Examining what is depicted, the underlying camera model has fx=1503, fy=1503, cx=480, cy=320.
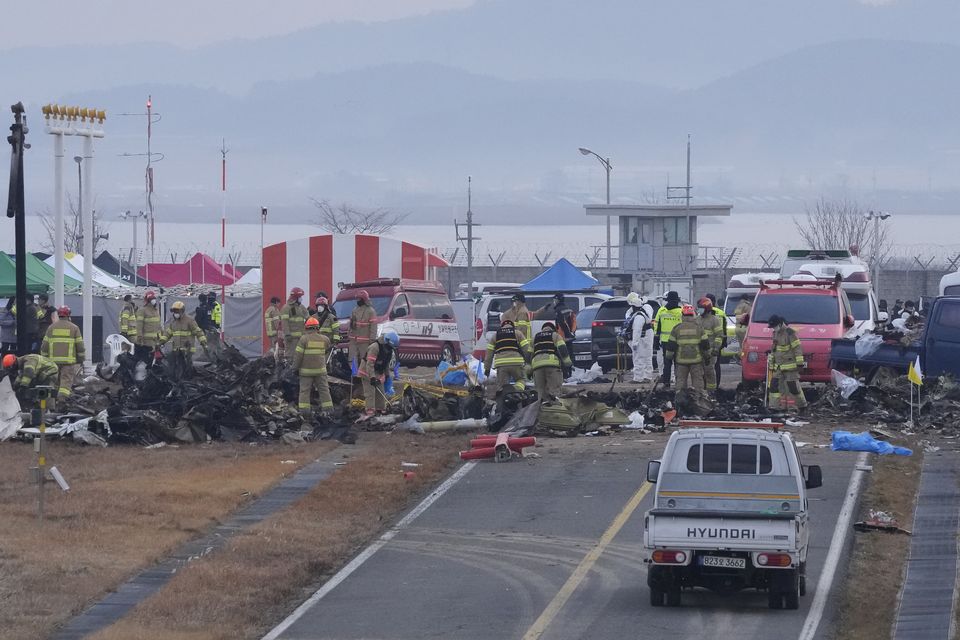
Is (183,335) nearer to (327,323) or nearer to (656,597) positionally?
(327,323)

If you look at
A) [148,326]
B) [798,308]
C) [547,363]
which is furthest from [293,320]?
[798,308]

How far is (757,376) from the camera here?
84.1 ft

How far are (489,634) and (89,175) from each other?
2119 cm

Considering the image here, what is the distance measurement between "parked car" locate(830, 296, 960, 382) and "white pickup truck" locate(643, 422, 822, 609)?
1218 cm

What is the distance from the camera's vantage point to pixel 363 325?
1022 inches

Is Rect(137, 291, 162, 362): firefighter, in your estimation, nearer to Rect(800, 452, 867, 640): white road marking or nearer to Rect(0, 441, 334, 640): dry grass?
Rect(0, 441, 334, 640): dry grass

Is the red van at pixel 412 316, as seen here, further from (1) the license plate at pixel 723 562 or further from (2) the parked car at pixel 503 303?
(1) the license plate at pixel 723 562

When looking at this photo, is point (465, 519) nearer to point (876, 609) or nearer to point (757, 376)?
point (876, 609)

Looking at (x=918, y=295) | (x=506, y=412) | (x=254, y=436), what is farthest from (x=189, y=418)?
(x=918, y=295)

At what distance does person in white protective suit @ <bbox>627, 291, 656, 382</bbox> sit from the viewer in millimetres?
29719

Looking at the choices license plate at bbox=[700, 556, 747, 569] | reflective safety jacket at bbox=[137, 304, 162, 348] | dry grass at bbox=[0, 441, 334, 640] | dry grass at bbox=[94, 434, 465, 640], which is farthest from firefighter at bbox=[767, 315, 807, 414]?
license plate at bbox=[700, 556, 747, 569]

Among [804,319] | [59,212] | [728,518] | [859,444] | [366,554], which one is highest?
[59,212]

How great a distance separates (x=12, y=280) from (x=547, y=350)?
1791cm

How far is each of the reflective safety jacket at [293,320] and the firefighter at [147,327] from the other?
243cm
